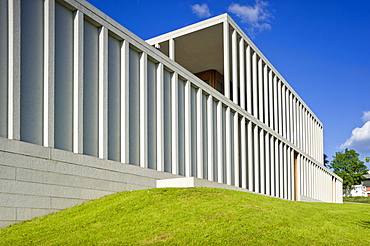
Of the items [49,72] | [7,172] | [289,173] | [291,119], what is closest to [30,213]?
[7,172]

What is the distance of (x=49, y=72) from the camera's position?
46.4ft

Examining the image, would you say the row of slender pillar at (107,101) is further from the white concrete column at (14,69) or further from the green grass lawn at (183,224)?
the green grass lawn at (183,224)

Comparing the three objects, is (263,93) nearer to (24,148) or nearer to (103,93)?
(103,93)

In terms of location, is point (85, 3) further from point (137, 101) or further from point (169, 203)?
point (169, 203)

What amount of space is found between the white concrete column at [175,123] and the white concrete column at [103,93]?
4.84m

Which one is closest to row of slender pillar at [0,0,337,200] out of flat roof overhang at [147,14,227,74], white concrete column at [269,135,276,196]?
white concrete column at [269,135,276,196]

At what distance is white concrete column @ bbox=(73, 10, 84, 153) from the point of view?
15.0 meters

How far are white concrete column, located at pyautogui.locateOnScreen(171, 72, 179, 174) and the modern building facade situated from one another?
0.05 m

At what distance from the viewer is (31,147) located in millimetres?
13234

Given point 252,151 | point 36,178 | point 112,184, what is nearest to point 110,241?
point 36,178

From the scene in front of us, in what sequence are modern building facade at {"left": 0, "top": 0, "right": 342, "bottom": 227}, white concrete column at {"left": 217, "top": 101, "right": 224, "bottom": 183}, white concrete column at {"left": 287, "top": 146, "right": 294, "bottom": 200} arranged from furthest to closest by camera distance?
white concrete column at {"left": 287, "top": 146, "right": 294, "bottom": 200} → white concrete column at {"left": 217, "top": 101, "right": 224, "bottom": 183} → modern building facade at {"left": 0, "top": 0, "right": 342, "bottom": 227}

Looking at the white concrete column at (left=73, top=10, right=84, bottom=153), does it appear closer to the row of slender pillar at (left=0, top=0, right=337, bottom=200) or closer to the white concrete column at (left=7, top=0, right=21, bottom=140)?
the row of slender pillar at (left=0, top=0, right=337, bottom=200)

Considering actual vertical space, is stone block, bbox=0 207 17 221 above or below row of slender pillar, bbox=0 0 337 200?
below

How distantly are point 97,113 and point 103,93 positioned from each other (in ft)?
2.66
